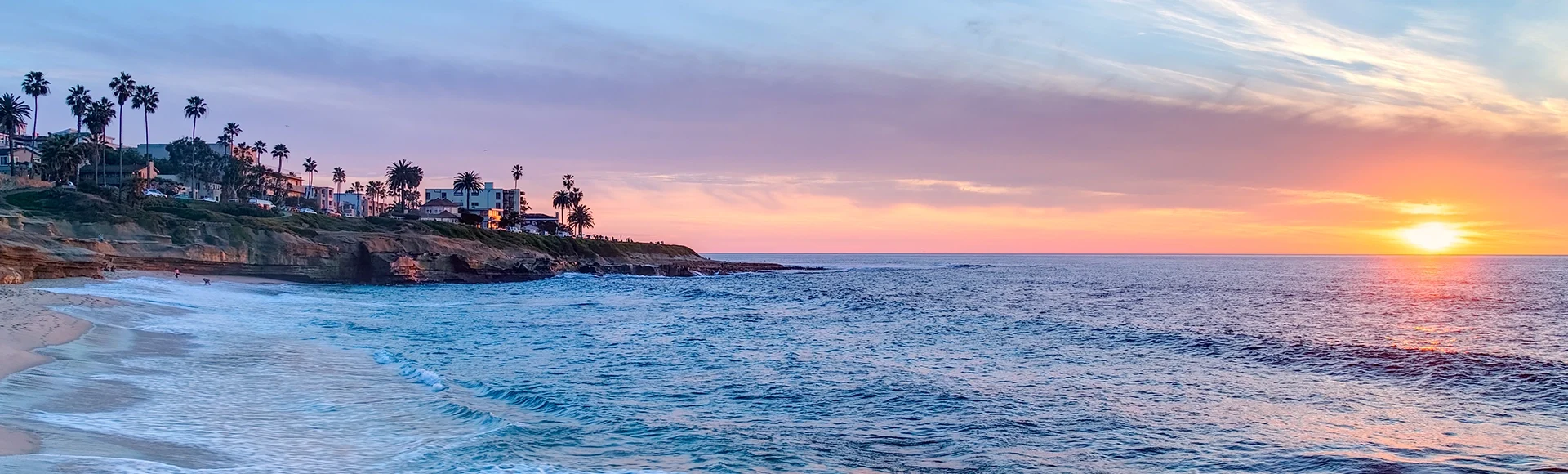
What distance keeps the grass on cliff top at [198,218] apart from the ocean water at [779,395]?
27503mm

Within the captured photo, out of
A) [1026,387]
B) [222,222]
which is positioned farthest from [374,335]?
[222,222]

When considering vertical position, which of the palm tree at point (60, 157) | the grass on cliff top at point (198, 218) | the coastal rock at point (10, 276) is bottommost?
the coastal rock at point (10, 276)

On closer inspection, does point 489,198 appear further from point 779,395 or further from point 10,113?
point 779,395

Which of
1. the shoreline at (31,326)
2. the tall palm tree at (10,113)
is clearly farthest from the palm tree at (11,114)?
the shoreline at (31,326)

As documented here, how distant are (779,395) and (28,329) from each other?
58.7 feet

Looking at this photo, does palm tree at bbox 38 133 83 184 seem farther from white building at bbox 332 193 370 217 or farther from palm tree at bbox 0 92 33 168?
white building at bbox 332 193 370 217

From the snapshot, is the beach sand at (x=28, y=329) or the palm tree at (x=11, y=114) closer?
the beach sand at (x=28, y=329)

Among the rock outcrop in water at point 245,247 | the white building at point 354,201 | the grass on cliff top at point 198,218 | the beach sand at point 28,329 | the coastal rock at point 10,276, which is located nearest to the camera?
the beach sand at point 28,329

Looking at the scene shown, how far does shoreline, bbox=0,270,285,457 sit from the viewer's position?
11.3 meters

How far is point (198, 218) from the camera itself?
68625mm

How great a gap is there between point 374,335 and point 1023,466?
24094 mm

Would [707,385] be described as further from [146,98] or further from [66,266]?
[146,98]

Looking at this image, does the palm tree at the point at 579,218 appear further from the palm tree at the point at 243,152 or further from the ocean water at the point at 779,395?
the ocean water at the point at 779,395

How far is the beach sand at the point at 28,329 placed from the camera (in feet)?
36.8
